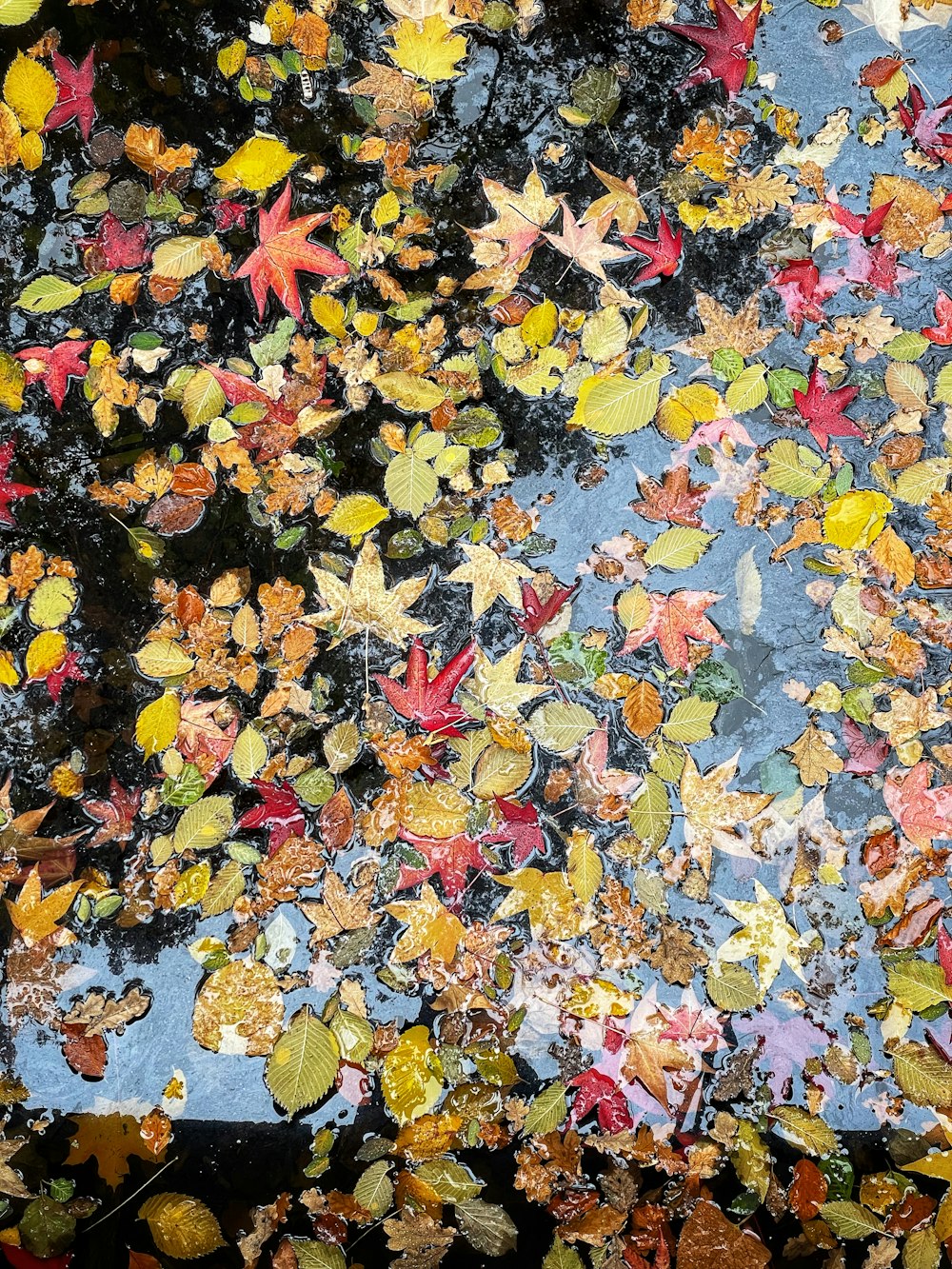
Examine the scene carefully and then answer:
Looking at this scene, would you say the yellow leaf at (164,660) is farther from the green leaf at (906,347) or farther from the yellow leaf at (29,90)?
the green leaf at (906,347)

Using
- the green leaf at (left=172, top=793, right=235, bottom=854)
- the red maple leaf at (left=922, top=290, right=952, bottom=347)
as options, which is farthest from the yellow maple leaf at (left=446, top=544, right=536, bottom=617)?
the red maple leaf at (left=922, top=290, right=952, bottom=347)

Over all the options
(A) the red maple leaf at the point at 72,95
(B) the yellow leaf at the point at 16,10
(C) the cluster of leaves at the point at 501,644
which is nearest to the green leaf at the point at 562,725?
(C) the cluster of leaves at the point at 501,644

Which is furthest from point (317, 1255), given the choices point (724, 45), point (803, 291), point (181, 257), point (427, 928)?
point (724, 45)

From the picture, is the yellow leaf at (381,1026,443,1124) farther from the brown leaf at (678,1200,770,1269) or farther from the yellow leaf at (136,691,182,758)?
the yellow leaf at (136,691,182,758)

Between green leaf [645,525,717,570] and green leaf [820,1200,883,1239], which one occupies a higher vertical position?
green leaf [645,525,717,570]

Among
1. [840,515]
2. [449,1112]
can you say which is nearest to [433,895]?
[449,1112]

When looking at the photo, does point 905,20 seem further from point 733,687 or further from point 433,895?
point 433,895

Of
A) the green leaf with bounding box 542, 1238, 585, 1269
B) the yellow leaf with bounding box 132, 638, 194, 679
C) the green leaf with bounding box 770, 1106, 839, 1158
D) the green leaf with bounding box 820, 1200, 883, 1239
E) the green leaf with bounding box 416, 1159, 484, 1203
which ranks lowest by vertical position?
the green leaf with bounding box 542, 1238, 585, 1269
